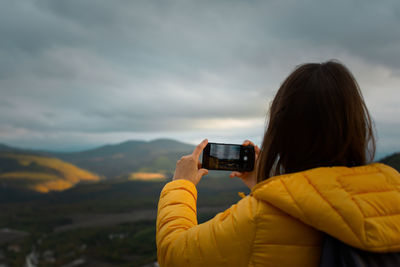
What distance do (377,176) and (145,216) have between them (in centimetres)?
7116

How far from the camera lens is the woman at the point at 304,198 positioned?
898mm

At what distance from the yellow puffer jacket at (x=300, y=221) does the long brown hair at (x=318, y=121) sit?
137mm

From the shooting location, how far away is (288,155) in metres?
1.20

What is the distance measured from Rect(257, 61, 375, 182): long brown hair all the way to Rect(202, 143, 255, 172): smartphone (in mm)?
538

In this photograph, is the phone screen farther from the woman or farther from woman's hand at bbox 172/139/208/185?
the woman

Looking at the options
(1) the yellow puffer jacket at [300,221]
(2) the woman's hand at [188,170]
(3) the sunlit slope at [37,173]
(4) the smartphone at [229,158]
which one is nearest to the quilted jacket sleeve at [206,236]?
(1) the yellow puffer jacket at [300,221]

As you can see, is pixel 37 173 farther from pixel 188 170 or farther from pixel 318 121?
pixel 318 121

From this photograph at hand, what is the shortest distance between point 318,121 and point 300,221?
443mm

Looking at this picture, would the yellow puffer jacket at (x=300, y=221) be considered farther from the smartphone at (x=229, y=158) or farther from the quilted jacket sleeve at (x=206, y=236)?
the smartphone at (x=229, y=158)

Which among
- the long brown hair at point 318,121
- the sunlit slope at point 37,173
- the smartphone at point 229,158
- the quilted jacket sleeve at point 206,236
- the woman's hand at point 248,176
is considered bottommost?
Answer: the sunlit slope at point 37,173

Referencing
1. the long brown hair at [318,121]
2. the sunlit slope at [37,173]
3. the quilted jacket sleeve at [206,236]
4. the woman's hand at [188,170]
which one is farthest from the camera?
the sunlit slope at [37,173]

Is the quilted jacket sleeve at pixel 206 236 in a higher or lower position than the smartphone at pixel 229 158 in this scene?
lower

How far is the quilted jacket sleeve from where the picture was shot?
3.23ft

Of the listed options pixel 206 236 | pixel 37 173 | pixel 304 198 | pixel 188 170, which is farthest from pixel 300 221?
pixel 37 173
